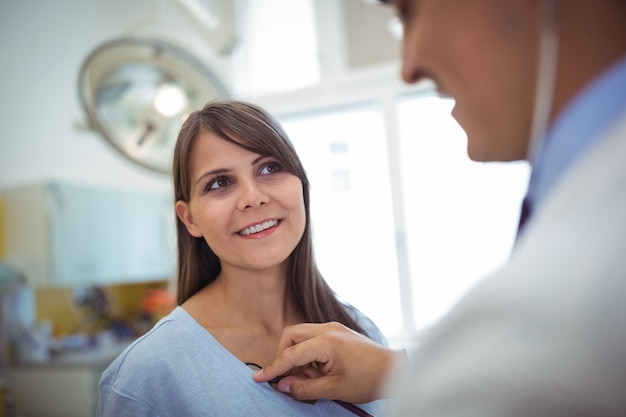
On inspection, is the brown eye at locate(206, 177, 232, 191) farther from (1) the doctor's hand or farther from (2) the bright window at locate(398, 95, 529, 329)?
(2) the bright window at locate(398, 95, 529, 329)

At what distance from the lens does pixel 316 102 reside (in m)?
3.76

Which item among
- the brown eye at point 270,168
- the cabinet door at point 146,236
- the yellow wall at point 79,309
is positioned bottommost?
the yellow wall at point 79,309

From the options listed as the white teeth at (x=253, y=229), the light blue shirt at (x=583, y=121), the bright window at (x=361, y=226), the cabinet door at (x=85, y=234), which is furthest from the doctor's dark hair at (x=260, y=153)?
the bright window at (x=361, y=226)

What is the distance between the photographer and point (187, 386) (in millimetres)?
869

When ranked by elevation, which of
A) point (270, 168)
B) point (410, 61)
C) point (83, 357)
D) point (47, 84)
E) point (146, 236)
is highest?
point (47, 84)

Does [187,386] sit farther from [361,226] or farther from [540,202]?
[361,226]

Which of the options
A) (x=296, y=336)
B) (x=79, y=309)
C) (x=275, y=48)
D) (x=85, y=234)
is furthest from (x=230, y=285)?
(x=275, y=48)

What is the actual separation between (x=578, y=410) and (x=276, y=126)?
82 centimetres

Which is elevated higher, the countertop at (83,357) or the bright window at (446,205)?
the bright window at (446,205)

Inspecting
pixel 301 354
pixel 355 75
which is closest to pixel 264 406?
pixel 301 354

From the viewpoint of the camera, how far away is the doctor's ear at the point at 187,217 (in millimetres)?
1038

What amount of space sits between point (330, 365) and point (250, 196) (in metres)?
0.34

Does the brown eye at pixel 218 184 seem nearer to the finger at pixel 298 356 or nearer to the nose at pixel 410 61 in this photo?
the finger at pixel 298 356

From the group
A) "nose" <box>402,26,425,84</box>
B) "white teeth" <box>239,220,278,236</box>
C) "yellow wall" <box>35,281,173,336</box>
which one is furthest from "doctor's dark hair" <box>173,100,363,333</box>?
"yellow wall" <box>35,281,173,336</box>
